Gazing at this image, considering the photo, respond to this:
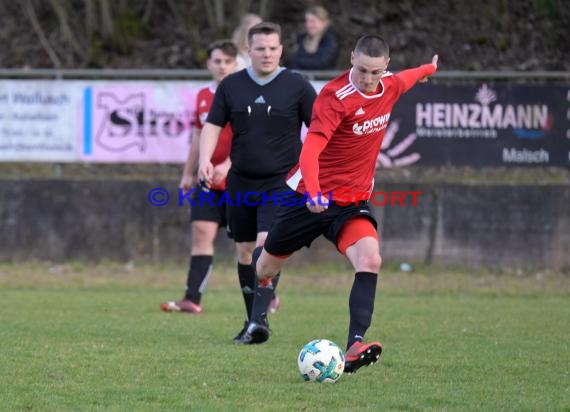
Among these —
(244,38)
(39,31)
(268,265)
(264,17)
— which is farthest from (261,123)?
(39,31)

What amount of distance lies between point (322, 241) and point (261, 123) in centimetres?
561

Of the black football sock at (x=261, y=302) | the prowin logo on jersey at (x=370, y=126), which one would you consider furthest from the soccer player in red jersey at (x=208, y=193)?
the prowin logo on jersey at (x=370, y=126)

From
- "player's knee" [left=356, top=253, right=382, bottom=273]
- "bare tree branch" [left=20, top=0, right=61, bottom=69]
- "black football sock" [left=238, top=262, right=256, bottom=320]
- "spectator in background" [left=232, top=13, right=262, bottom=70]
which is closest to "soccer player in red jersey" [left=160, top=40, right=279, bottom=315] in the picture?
"spectator in background" [left=232, top=13, right=262, bottom=70]

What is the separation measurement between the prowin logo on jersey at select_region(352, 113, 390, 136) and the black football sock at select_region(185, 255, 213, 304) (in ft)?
12.2

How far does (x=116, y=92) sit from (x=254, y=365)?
26.0 feet

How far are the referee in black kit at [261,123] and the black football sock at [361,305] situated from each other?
Result: 1.85 m

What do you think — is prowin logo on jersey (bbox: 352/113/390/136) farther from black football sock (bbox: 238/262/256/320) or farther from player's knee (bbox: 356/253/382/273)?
black football sock (bbox: 238/262/256/320)

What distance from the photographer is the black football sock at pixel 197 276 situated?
1055 cm

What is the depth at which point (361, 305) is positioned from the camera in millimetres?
6914

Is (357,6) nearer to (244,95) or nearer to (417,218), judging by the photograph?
(417,218)

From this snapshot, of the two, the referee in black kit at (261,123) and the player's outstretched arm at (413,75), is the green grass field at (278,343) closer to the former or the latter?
the referee in black kit at (261,123)

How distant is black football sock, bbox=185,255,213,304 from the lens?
10.6 meters

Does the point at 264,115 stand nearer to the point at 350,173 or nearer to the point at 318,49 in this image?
the point at 350,173

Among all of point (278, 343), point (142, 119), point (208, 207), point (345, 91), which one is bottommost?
point (278, 343)
